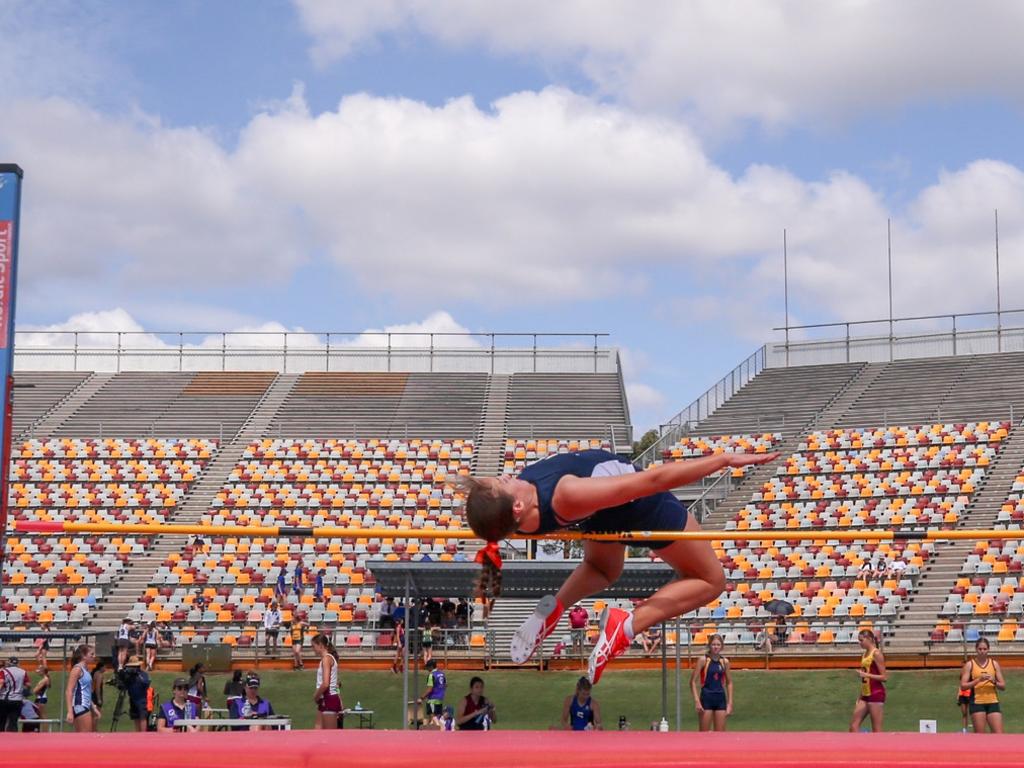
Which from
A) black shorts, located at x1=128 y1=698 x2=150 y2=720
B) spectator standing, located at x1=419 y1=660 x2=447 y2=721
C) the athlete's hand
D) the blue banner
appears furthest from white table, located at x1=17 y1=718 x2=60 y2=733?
the athlete's hand

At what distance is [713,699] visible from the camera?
486 inches

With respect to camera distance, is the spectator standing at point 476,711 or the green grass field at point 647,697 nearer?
Result: the spectator standing at point 476,711

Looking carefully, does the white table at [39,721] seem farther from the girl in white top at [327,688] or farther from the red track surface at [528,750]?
the red track surface at [528,750]

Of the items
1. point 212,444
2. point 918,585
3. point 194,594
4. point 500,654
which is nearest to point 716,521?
point 918,585

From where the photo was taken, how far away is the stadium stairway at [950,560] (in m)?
19.9

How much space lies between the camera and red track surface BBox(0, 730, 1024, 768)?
398 centimetres

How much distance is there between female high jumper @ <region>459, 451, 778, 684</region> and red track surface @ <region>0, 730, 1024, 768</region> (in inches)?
37.7

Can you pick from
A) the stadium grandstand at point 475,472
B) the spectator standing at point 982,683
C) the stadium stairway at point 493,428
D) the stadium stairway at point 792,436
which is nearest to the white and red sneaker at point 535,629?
the spectator standing at point 982,683

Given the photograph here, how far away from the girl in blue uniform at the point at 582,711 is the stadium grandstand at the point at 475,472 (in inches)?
193

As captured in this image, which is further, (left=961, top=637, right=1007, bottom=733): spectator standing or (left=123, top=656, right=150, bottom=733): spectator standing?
(left=123, top=656, right=150, bottom=733): spectator standing

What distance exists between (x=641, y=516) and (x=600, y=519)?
17cm

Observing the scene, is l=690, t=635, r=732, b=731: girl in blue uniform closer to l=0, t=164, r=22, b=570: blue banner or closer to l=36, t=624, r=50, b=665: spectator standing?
l=36, t=624, r=50, b=665: spectator standing

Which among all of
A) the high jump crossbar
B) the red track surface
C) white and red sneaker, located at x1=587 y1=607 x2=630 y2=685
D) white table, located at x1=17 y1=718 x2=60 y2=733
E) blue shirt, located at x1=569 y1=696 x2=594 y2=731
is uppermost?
the high jump crossbar

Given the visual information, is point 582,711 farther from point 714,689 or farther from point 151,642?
point 151,642
